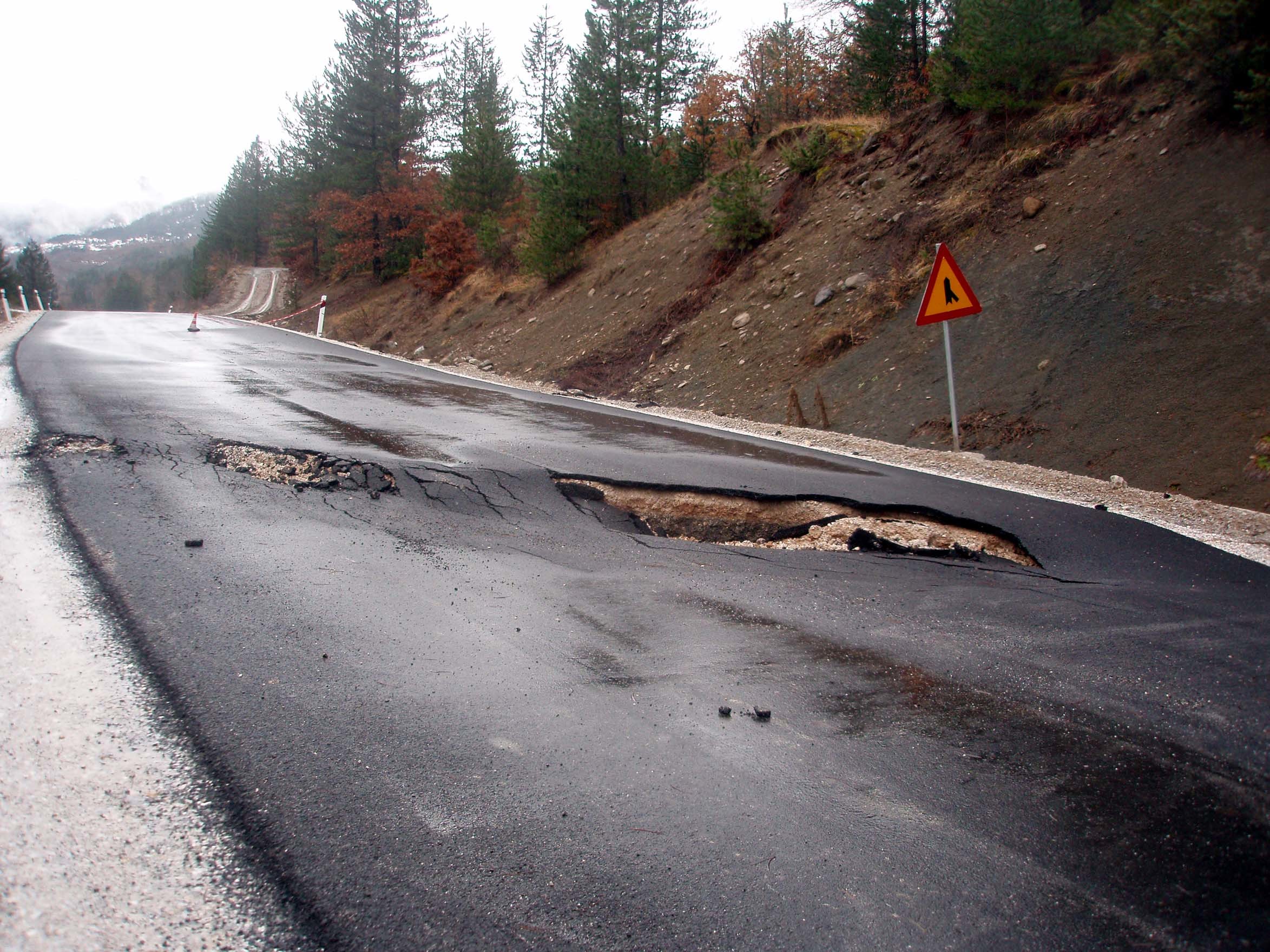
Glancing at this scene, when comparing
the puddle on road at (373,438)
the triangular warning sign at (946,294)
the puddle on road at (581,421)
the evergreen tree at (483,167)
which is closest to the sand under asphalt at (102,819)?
→ the puddle on road at (373,438)

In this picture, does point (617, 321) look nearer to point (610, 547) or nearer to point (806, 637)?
point (610, 547)

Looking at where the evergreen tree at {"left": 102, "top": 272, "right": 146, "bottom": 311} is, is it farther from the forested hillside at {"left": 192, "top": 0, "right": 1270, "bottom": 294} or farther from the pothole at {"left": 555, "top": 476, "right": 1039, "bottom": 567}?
the pothole at {"left": 555, "top": 476, "right": 1039, "bottom": 567}

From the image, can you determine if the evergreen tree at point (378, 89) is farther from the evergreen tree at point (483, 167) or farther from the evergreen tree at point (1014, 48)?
the evergreen tree at point (1014, 48)

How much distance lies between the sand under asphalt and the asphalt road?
4.3 inches

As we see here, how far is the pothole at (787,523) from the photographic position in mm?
5500

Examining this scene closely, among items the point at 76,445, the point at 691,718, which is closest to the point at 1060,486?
the point at 691,718

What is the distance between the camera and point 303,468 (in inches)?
253

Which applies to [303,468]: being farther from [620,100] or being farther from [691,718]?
[620,100]

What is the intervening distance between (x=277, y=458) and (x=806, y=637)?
4.92 meters

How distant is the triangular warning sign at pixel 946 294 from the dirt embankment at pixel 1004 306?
5.48 feet

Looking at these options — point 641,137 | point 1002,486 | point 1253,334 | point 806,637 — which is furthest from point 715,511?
point 641,137

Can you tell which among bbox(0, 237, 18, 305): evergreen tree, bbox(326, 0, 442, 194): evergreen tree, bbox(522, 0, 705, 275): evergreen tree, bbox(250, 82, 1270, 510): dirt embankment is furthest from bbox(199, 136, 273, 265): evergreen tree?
bbox(250, 82, 1270, 510): dirt embankment

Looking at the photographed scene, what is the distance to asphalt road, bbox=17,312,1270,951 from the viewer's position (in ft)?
6.57

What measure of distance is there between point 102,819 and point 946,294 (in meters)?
9.16
